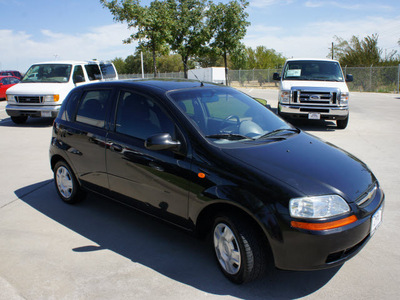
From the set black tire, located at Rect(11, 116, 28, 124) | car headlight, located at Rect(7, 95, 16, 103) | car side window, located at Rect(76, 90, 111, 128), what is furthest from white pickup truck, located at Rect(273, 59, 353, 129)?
black tire, located at Rect(11, 116, 28, 124)

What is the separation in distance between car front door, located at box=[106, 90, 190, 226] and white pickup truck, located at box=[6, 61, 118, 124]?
851 centimetres

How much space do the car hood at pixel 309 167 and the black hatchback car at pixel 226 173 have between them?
11 mm

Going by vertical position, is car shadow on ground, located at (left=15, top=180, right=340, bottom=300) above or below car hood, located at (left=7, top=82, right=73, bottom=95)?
below

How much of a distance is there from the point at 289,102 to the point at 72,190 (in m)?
7.55

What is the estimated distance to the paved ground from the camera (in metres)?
3.08

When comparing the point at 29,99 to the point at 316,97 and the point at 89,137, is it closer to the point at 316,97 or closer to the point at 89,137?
the point at 89,137

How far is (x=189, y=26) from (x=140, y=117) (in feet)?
95.4

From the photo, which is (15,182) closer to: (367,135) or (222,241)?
(222,241)

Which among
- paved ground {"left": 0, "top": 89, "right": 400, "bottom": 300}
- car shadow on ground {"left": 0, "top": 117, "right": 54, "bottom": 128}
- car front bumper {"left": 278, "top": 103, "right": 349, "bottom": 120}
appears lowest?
paved ground {"left": 0, "top": 89, "right": 400, "bottom": 300}

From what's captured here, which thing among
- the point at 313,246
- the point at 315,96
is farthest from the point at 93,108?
the point at 315,96

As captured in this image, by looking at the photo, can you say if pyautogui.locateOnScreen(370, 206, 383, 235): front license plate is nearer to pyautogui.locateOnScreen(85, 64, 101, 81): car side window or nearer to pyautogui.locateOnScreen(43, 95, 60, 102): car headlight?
pyautogui.locateOnScreen(43, 95, 60, 102): car headlight

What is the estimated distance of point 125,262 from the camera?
3.58 meters

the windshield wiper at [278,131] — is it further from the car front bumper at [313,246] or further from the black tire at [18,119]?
the black tire at [18,119]

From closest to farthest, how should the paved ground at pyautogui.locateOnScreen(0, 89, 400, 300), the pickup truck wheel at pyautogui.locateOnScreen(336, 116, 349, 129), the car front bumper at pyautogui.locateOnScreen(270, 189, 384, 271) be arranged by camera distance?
the car front bumper at pyautogui.locateOnScreen(270, 189, 384, 271), the paved ground at pyautogui.locateOnScreen(0, 89, 400, 300), the pickup truck wheel at pyautogui.locateOnScreen(336, 116, 349, 129)
